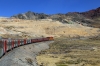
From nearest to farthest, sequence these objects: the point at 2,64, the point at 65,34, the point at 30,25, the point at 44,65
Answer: the point at 2,64 < the point at 44,65 < the point at 65,34 < the point at 30,25

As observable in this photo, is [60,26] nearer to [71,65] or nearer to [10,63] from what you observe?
[71,65]

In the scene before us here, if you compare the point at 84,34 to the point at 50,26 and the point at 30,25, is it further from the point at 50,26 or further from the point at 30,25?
the point at 30,25

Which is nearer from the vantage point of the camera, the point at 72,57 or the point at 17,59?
the point at 17,59

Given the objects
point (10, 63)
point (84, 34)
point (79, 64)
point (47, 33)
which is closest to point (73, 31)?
point (84, 34)

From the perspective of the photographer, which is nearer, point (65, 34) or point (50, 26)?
point (65, 34)

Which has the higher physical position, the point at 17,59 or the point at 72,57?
the point at 17,59

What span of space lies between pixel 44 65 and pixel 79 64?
489 cm

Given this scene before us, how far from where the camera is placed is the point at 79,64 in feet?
117

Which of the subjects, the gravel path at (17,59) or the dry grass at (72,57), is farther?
the dry grass at (72,57)

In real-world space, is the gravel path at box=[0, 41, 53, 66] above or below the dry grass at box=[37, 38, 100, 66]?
above

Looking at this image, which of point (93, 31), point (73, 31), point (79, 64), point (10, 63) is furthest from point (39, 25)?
point (10, 63)

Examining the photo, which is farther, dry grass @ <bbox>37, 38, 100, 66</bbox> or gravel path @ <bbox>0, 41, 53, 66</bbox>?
dry grass @ <bbox>37, 38, 100, 66</bbox>

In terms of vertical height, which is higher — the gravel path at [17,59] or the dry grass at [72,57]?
the gravel path at [17,59]

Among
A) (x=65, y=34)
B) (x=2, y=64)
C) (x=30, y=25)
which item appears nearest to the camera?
(x=2, y=64)
